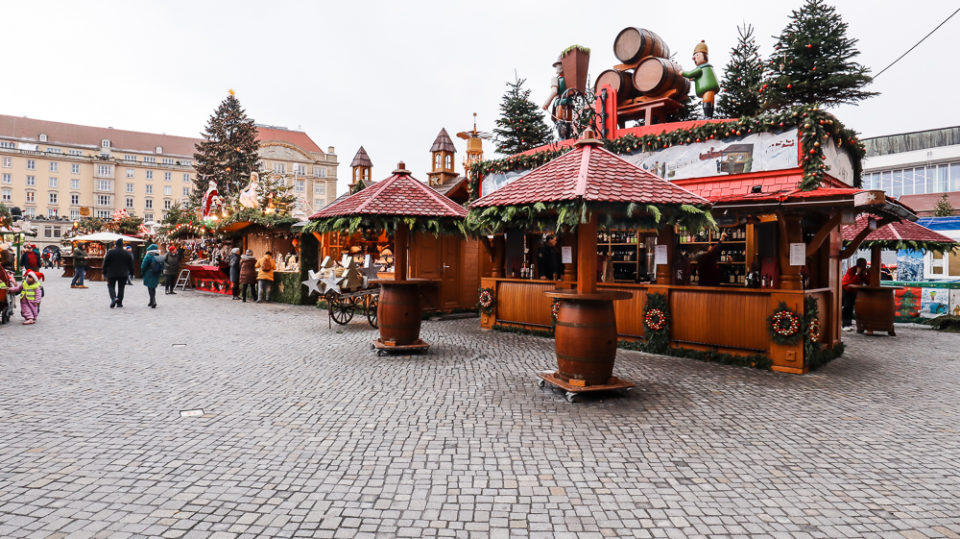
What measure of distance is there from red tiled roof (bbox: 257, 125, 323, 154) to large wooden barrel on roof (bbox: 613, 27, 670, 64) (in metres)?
70.6

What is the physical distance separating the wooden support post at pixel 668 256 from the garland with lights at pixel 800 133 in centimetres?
249

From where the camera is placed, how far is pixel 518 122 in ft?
94.8

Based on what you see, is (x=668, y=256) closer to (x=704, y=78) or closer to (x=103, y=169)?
(x=704, y=78)

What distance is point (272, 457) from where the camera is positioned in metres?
3.99

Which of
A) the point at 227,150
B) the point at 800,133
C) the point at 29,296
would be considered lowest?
the point at 29,296

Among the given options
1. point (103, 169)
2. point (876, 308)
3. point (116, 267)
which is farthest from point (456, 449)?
point (103, 169)

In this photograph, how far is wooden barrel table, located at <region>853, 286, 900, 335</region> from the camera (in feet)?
39.1

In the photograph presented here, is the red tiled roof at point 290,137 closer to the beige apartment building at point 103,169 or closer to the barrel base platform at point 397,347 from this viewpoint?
the beige apartment building at point 103,169

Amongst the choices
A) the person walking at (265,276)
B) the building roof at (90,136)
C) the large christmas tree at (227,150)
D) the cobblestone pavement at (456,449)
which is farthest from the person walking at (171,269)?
the building roof at (90,136)

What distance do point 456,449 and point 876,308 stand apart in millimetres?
12409

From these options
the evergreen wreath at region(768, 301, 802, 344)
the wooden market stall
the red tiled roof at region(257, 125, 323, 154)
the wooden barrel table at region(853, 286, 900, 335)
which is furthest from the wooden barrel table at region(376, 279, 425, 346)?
the red tiled roof at region(257, 125, 323, 154)

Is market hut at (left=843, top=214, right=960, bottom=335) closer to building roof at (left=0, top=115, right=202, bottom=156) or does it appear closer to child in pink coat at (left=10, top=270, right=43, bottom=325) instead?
child in pink coat at (left=10, top=270, right=43, bottom=325)

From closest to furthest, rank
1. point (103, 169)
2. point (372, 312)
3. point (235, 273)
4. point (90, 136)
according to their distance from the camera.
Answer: point (372, 312), point (235, 273), point (103, 169), point (90, 136)

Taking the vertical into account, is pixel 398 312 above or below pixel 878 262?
below
